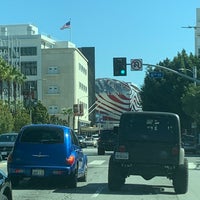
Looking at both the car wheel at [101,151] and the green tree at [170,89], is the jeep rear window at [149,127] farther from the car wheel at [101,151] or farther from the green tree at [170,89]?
the green tree at [170,89]

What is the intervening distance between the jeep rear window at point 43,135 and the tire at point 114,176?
1.58m

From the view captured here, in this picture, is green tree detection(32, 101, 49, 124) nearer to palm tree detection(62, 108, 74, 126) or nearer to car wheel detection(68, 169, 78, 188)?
palm tree detection(62, 108, 74, 126)

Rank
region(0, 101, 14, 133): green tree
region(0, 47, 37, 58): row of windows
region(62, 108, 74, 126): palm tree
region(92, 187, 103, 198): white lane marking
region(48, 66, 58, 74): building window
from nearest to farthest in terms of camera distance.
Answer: region(92, 187, 103, 198): white lane marking
region(0, 101, 14, 133): green tree
region(0, 47, 37, 58): row of windows
region(62, 108, 74, 126): palm tree
region(48, 66, 58, 74): building window

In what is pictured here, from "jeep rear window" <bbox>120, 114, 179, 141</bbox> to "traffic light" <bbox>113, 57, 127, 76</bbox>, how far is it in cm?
1975

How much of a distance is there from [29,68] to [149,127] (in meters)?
108

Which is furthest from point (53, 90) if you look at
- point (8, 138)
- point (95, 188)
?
point (95, 188)

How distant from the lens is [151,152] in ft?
51.3

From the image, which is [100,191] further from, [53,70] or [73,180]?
[53,70]

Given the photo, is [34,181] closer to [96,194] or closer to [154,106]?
[96,194]

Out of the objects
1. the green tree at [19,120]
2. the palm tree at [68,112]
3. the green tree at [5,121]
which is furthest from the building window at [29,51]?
the green tree at [5,121]

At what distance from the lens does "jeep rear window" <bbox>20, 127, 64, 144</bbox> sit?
1636cm

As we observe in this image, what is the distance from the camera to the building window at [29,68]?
121438 mm

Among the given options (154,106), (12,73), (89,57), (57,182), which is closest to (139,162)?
(57,182)

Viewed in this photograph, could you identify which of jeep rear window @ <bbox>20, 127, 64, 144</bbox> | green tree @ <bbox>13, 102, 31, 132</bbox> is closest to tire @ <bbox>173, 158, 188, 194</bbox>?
jeep rear window @ <bbox>20, 127, 64, 144</bbox>
